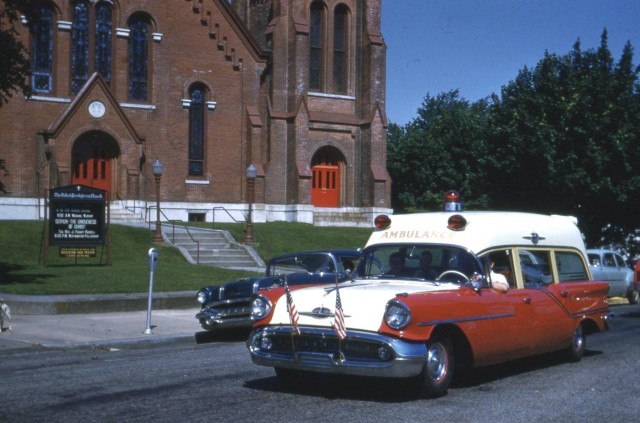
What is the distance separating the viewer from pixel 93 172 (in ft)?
118

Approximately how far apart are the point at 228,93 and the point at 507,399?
104ft

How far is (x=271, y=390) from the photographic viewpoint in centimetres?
916

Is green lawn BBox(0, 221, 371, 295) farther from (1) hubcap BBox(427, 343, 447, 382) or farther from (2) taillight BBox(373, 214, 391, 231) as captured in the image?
(1) hubcap BBox(427, 343, 447, 382)

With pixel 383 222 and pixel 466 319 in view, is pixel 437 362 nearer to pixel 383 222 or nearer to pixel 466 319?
pixel 466 319

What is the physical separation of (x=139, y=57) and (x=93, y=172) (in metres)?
5.21

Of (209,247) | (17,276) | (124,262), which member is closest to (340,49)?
(209,247)

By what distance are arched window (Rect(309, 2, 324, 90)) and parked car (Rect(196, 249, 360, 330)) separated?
27.6m

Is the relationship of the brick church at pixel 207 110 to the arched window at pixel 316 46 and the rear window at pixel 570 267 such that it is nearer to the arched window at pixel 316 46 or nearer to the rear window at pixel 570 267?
the arched window at pixel 316 46

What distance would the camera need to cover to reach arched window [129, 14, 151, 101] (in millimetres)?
37344

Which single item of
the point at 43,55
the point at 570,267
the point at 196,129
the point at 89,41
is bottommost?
the point at 570,267

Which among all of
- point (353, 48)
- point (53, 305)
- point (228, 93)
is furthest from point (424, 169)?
point (53, 305)

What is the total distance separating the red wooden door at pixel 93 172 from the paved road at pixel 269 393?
24.2m

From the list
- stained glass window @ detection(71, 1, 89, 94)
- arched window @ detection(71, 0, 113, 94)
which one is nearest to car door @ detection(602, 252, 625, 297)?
arched window @ detection(71, 0, 113, 94)

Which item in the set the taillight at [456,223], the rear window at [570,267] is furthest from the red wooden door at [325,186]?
the taillight at [456,223]
